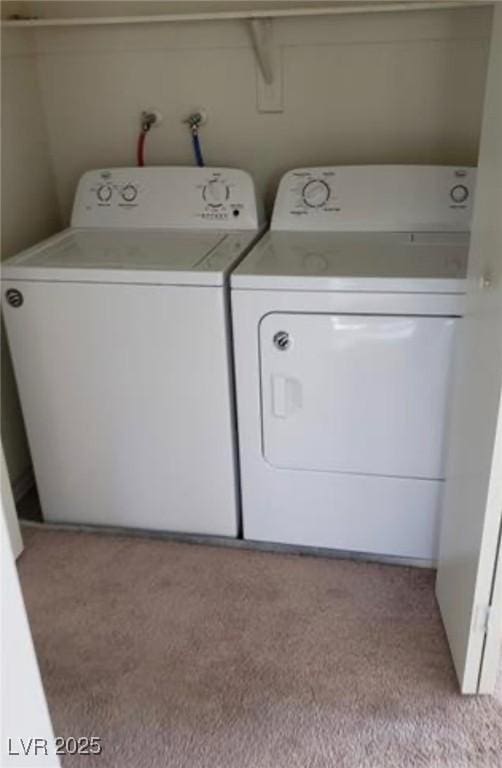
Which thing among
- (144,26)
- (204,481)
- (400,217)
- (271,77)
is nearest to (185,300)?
(204,481)

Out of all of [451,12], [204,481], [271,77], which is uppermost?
[451,12]

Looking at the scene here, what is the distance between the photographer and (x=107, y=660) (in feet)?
5.66

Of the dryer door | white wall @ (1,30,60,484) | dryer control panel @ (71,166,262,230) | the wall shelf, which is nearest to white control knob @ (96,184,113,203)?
dryer control panel @ (71,166,262,230)

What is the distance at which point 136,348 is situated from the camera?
6.25 feet

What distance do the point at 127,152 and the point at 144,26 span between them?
1.31 ft

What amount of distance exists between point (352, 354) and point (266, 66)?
3.30 ft

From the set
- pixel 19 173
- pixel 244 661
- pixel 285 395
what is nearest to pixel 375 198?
pixel 285 395

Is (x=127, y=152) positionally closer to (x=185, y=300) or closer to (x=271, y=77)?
(x=271, y=77)

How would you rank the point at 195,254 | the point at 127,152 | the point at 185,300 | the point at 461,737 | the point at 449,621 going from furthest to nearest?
the point at 127,152
the point at 195,254
the point at 185,300
the point at 449,621
the point at 461,737

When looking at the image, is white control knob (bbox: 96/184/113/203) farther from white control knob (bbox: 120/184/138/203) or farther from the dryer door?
the dryer door

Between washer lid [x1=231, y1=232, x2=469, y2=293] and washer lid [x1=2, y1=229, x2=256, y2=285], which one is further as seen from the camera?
washer lid [x1=2, y1=229, x2=256, y2=285]

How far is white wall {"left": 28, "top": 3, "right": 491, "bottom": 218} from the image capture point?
2.09 m

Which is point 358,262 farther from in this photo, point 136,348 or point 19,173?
point 19,173

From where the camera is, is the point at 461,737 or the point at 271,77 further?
the point at 271,77
